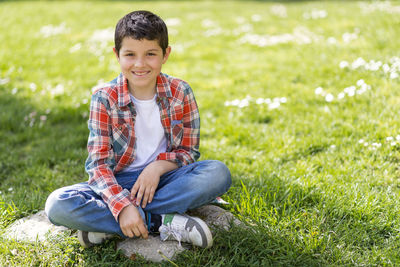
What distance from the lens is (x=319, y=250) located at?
7.21 ft

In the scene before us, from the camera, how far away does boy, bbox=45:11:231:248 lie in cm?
226

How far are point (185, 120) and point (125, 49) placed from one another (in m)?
0.61

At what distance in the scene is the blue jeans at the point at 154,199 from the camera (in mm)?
2250

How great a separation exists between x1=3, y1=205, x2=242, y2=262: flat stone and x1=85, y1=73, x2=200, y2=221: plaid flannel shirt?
0.22m

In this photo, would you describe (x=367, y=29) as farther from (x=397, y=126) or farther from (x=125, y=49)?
(x=125, y=49)

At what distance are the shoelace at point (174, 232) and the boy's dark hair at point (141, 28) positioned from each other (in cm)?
111

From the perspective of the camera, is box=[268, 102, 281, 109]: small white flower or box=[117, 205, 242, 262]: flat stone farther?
box=[268, 102, 281, 109]: small white flower

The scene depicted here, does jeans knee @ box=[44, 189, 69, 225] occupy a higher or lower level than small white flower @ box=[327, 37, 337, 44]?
lower

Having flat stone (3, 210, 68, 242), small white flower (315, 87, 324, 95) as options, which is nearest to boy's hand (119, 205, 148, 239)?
flat stone (3, 210, 68, 242)

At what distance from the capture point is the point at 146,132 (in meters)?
2.57

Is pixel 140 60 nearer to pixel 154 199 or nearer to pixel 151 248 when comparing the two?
pixel 154 199

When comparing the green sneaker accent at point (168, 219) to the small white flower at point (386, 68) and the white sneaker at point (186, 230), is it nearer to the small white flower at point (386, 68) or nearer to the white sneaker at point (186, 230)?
the white sneaker at point (186, 230)

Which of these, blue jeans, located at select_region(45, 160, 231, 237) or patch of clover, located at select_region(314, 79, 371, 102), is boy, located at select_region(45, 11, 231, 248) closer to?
blue jeans, located at select_region(45, 160, 231, 237)

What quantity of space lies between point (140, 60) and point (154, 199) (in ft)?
2.77
